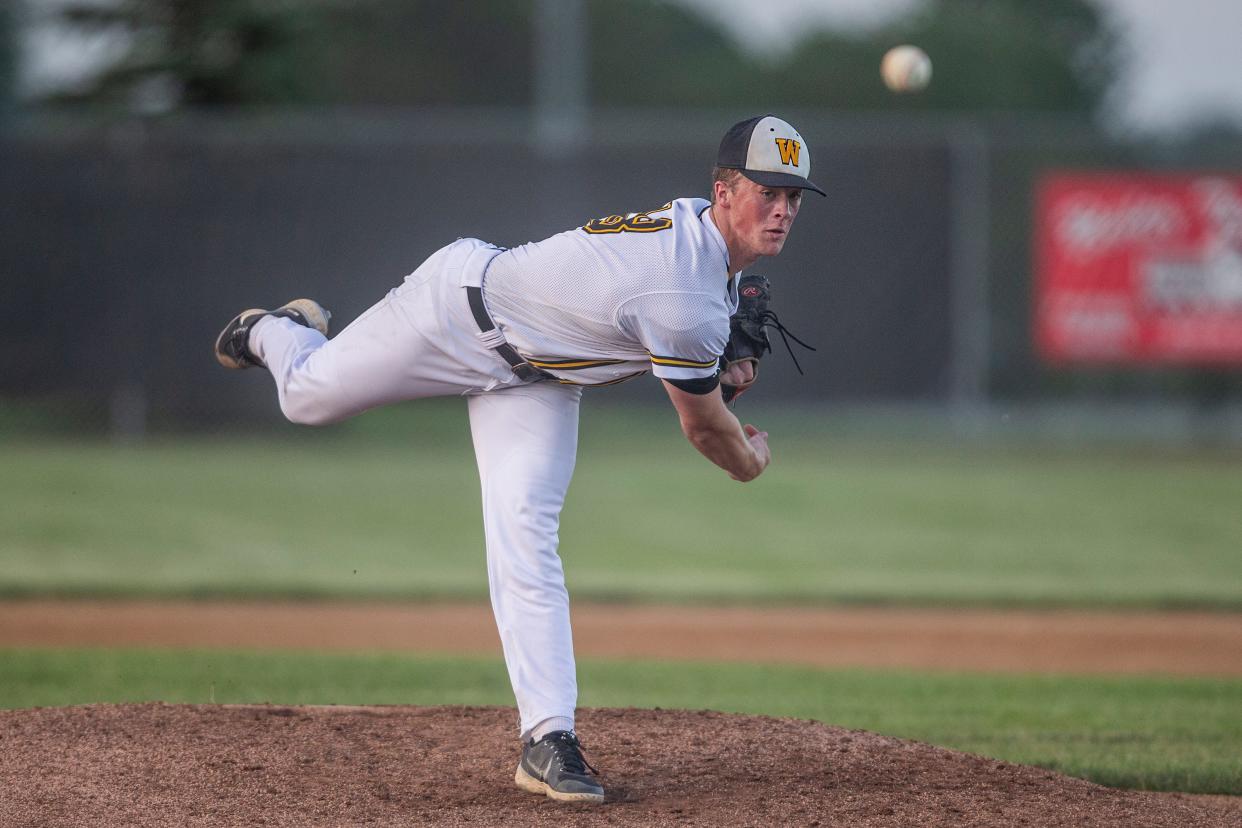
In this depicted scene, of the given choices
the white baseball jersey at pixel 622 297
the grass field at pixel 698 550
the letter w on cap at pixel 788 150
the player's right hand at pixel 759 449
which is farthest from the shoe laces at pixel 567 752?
the grass field at pixel 698 550

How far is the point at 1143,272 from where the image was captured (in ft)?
49.2

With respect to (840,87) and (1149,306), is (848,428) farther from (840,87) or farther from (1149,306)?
(840,87)

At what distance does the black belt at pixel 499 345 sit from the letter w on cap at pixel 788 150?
0.88m

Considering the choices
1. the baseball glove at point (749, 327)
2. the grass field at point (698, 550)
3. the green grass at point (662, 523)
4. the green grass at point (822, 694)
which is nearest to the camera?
the baseball glove at point (749, 327)

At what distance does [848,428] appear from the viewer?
17.3 meters

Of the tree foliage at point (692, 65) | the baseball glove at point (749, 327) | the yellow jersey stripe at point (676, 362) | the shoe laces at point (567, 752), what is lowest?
the shoe laces at point (567, 752)

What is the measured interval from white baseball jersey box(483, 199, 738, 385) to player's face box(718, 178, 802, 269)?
62 mm

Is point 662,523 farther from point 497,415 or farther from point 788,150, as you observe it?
point 788,150

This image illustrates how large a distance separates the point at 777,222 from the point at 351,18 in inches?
1434

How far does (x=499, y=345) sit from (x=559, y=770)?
117cm

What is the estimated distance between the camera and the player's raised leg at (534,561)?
163 inches

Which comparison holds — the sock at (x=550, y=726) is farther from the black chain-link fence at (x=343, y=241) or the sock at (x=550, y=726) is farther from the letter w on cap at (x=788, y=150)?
the black chain-link fence at (x=343, y=241)

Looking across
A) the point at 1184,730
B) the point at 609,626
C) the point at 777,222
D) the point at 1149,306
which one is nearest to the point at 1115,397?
the point at 1149,306

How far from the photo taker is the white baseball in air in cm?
752
